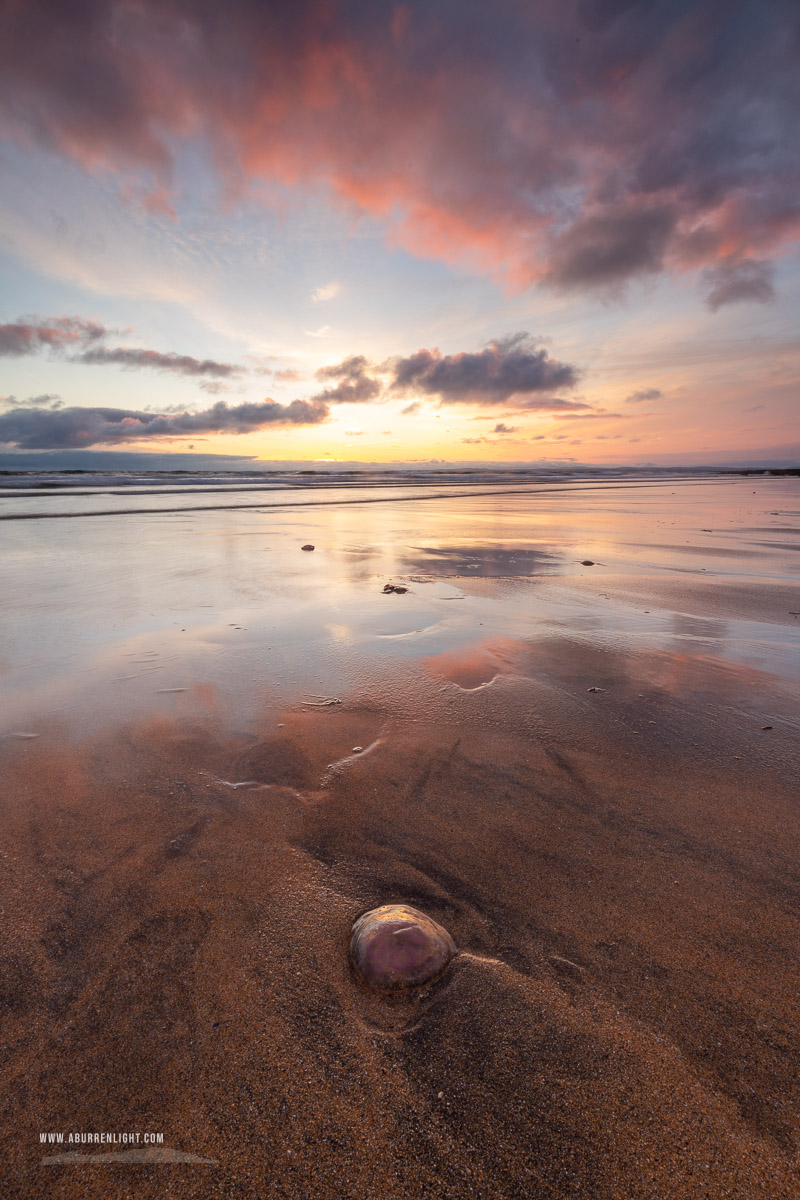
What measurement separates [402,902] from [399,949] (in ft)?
0.79

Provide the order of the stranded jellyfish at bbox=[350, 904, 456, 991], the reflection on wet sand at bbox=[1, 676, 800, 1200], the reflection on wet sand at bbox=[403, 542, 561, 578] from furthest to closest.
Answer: the reflection on wet sand at bbox=[403, 542, 561, 578] < the stranded jellyfish at bbox=[350, 904, 456, 991] < the reflection on wet sand at bbox=[1, 676, 800, 1200]

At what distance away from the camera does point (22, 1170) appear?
40.7 inches

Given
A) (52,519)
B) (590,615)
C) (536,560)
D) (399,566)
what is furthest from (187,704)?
(52,519)

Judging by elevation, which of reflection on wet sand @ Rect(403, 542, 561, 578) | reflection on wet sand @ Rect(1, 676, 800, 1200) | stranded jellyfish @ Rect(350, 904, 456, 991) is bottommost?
reflection on wet sand @ Rect(1, 676, 800, 1200)

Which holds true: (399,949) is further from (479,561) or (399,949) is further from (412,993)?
(479,561)

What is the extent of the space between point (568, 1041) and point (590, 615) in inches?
155

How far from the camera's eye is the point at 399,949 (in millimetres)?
1434

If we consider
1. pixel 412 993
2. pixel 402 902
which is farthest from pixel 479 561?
pixel 412 993

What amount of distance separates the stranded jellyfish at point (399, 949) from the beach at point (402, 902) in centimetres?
4

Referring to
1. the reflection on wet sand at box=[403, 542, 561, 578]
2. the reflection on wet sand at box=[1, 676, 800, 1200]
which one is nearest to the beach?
the reflection on wet sand at box=[1, 676, 800, 1200]

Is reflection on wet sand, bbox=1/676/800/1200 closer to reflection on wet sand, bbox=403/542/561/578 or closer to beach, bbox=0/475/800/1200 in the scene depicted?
beach, bbox=0/475/800/1200

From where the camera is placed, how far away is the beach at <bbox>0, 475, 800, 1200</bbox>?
1.07m

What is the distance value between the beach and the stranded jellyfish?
0.04m

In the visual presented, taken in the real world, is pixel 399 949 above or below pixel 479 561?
below
